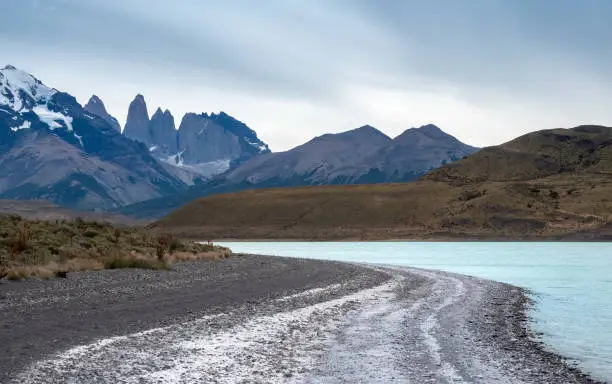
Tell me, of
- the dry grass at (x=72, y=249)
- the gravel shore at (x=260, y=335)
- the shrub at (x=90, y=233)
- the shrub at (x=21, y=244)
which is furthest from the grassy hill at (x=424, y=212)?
the gravel shore at (x=260, y=335)

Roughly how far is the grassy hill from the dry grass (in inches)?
3934

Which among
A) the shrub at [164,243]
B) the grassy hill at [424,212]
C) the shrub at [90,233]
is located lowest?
the shrub at [164,243]

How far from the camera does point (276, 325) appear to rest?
19.4 meters

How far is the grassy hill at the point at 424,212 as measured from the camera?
14362cm

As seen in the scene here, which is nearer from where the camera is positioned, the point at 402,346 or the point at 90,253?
the point at 402,346

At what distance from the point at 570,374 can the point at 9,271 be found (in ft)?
73.8

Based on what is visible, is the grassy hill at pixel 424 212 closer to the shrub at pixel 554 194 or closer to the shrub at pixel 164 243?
the shrub at pixel 554 194

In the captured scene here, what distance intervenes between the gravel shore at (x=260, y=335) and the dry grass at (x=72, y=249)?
10.7ft

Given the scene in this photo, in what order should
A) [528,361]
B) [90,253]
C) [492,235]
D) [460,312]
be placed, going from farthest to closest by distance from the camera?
[492,235]
[90,253]
[460,312]
[528,361]

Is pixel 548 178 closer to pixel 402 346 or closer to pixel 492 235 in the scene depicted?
pixel 492 235

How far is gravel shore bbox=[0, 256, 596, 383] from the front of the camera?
13.2 m

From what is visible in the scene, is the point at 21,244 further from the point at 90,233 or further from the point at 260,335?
the point at 260,335

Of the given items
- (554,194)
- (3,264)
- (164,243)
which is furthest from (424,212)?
(3,264)

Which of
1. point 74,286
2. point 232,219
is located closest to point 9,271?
point 74,286
